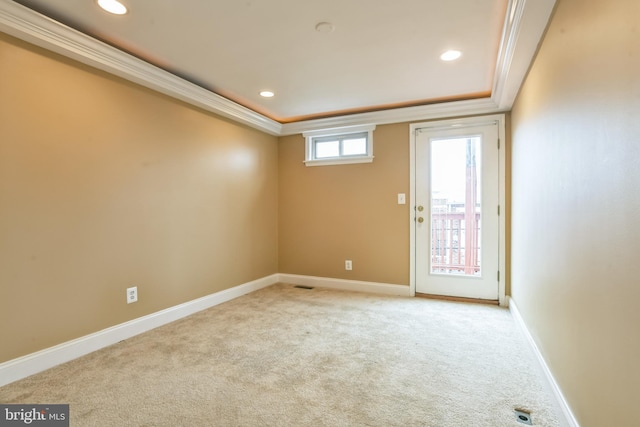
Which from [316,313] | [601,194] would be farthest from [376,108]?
[601,194]

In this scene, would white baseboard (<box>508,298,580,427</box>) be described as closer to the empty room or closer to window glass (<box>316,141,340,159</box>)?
the empty room

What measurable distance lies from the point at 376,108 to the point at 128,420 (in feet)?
11.9

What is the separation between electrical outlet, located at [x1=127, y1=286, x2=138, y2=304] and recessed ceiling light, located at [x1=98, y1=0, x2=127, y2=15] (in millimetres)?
2043

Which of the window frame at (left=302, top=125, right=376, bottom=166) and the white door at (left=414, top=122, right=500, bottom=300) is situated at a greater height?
the window frame at (left=302, top=125, right=376, bottom=166)

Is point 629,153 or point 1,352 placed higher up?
point 629,153

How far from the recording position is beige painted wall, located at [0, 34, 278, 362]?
6.37 ft

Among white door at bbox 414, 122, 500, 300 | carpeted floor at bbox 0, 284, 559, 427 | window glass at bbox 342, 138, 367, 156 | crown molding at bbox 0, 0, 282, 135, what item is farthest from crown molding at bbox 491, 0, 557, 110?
crown molding at bbox 0, 0, 282, 135

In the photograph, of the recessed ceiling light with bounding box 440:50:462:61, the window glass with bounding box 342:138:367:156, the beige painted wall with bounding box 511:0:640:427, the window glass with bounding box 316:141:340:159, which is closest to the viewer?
the beige painted wall with bounding box 511:0:640:427

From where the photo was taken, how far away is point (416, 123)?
375 cm

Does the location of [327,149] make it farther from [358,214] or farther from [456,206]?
[456,206]

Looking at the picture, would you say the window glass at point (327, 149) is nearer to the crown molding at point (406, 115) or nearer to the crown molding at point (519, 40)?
the crown molding at point (406, 115)

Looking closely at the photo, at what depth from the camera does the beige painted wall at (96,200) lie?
194cm

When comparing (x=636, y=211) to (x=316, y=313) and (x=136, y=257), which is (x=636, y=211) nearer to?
(x=316, y=313)

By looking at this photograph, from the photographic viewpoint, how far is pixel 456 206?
142 inches
